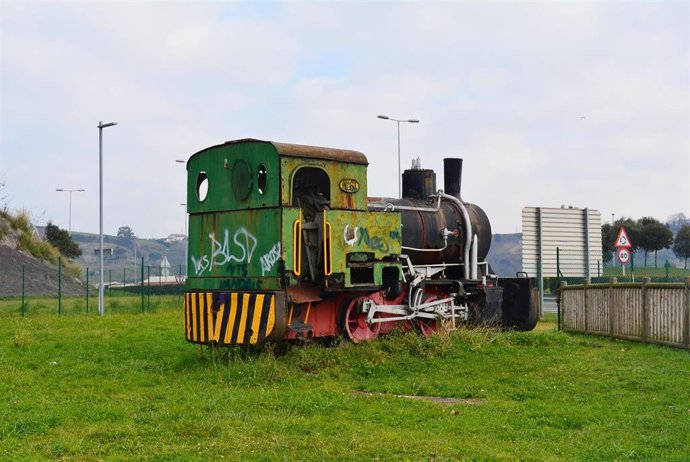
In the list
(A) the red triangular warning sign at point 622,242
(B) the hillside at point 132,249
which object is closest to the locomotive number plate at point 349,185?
(A) the red triangular warning sign at point 622,242

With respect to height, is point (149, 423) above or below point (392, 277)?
below

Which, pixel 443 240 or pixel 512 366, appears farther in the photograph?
pixel 443 240

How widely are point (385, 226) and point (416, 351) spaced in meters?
2.23

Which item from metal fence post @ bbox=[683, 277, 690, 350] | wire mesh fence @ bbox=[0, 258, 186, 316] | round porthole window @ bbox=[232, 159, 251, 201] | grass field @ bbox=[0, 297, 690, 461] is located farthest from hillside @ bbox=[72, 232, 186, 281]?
metal fence post @ bbox=[683, 277, 690, 350]

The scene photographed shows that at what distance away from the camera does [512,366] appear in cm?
1371

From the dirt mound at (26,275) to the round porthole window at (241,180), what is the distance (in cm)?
3224

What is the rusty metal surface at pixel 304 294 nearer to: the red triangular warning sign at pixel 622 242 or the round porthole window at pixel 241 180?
the round porthole window at pixel 241 180

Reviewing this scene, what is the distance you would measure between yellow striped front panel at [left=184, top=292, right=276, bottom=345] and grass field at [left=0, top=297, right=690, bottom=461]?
345 millimetres

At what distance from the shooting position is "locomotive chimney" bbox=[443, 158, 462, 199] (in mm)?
18594

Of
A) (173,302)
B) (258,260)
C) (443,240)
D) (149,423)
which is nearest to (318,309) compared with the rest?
(258,260)

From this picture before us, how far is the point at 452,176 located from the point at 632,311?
4747mm

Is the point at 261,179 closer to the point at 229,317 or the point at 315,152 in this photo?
the point at 315,152

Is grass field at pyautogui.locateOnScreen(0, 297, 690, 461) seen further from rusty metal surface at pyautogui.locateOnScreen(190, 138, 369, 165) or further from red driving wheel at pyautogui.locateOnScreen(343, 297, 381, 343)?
rusty metal surface at pyautogui.locateOnScreen(190, 138, 369, 165)

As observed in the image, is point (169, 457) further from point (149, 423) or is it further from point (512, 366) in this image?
point (512, 366)
